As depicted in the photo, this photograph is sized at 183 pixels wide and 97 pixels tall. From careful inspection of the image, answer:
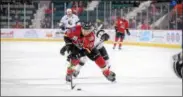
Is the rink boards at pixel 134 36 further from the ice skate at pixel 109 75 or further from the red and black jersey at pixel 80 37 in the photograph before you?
the red and black jersey at pixel 80 37

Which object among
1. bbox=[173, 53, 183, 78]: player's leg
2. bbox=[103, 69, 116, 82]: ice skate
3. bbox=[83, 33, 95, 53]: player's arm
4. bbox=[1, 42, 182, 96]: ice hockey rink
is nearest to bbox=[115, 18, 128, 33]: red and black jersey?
bbox=[1, 42, 182, 96]: ice hockey rink

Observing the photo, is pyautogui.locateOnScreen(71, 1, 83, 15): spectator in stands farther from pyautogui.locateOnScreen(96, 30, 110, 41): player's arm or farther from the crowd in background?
pyautogui.locateOnScreen(96, 30, 110, 41): player's arm

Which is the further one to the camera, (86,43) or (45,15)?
(45,15)

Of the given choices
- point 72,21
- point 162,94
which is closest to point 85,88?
point 162,94

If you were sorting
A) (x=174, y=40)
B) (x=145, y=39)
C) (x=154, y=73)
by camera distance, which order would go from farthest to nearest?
(x=145, y=39), (x=174, y=40), (x=154, y=73)

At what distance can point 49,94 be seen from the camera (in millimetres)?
5477

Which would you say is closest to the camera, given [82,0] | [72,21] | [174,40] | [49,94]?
[49,94]

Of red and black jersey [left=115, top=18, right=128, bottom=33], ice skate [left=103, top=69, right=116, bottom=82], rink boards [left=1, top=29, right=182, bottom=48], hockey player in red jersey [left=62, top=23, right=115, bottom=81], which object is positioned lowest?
rink boards [left=1, top=29, right=182, bottom=48]

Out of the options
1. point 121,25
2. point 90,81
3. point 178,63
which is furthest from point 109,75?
point 121,25

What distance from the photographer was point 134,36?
17.5m

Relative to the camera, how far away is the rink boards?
15.5m

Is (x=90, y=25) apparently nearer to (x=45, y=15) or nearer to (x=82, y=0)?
(x=45, y=15)

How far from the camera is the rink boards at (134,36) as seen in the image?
1554 cm

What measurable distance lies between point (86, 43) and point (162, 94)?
127 cm
